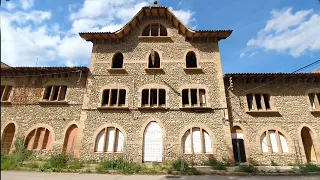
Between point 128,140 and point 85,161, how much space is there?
10.4 ft

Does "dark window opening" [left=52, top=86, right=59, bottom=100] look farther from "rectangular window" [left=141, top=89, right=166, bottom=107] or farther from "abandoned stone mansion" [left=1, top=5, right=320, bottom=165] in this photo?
"rectangular window" [left=141, top=89, right=166, bottom=107]

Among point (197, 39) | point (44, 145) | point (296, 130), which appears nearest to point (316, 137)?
point (296, 130)

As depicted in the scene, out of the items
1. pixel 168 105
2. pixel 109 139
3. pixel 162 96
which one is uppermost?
pixel 162 96

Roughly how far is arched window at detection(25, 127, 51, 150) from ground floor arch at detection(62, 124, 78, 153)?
1267 mm

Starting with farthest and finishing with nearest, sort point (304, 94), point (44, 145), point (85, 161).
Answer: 1. point (304, 94)
2. point (44, 145)
3. point (85, 161)

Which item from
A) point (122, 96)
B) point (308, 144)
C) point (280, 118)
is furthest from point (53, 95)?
point (308, 144)

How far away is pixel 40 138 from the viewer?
46.3 feet

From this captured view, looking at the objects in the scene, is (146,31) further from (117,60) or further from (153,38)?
(117,60)

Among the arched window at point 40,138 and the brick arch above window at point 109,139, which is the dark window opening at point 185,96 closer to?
the brick arch above window at point 109,139

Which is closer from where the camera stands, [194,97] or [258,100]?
[194,97]

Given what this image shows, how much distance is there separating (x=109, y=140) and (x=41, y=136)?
5.07 metres

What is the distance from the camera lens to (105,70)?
51.1 ft

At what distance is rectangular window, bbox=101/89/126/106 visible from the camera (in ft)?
48.8

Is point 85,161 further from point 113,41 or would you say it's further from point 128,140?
point 113,41
